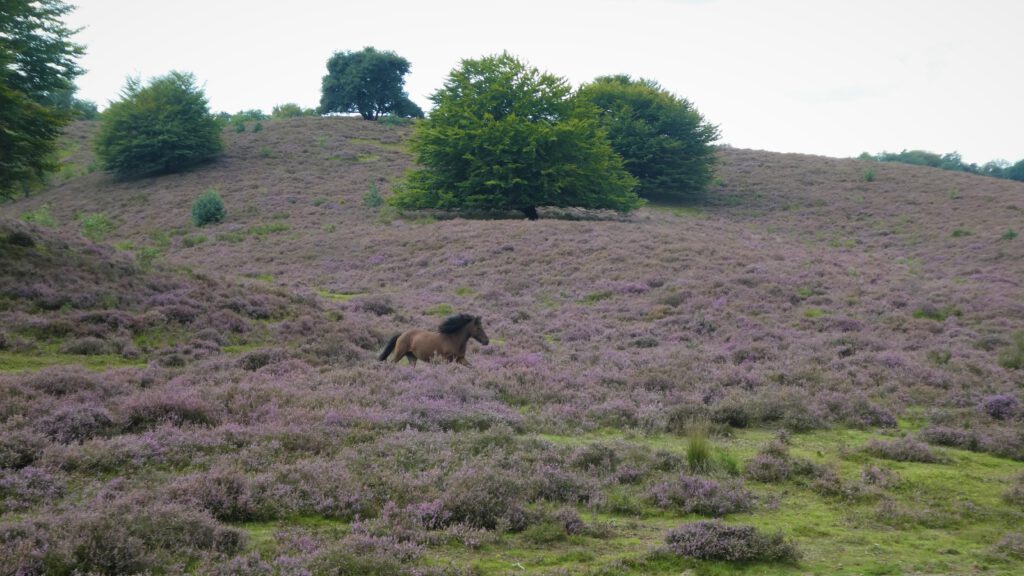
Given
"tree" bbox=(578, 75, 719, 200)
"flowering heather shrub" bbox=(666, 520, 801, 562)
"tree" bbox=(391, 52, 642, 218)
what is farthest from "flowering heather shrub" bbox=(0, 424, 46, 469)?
"tree" bbox=(578, 75, 719, 200)

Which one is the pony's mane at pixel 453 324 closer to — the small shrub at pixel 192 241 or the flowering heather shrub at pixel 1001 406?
the flowering heather shrub at pixel 1001 406

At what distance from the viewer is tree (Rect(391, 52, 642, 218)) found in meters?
41.5

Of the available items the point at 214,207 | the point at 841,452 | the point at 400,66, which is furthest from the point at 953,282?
the point at 400,66

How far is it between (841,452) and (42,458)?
10310mm

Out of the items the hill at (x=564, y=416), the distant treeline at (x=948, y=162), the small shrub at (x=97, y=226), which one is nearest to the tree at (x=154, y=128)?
the small shrub at (x=97, y=226)

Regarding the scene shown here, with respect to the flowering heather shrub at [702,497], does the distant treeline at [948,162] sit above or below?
above

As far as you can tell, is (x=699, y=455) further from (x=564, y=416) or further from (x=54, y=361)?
(x=54, y=361)

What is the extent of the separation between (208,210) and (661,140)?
34229 millimetres

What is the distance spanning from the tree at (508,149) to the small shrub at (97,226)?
16519 mm

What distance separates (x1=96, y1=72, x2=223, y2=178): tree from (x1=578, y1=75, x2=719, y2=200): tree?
3061 cm

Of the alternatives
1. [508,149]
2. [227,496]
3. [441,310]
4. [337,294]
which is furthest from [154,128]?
[227,496]

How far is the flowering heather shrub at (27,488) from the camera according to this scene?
253 inches

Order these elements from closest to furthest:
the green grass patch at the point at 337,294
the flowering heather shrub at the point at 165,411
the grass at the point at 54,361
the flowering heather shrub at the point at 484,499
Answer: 1. the flowering heather shrub at the point at 484,499
2. the flowering heather shrub at the point at 165,411
3. the grass at the point at 54,361
4. the green grass patch at the point at 337,294

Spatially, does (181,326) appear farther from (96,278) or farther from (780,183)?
(780,183)
